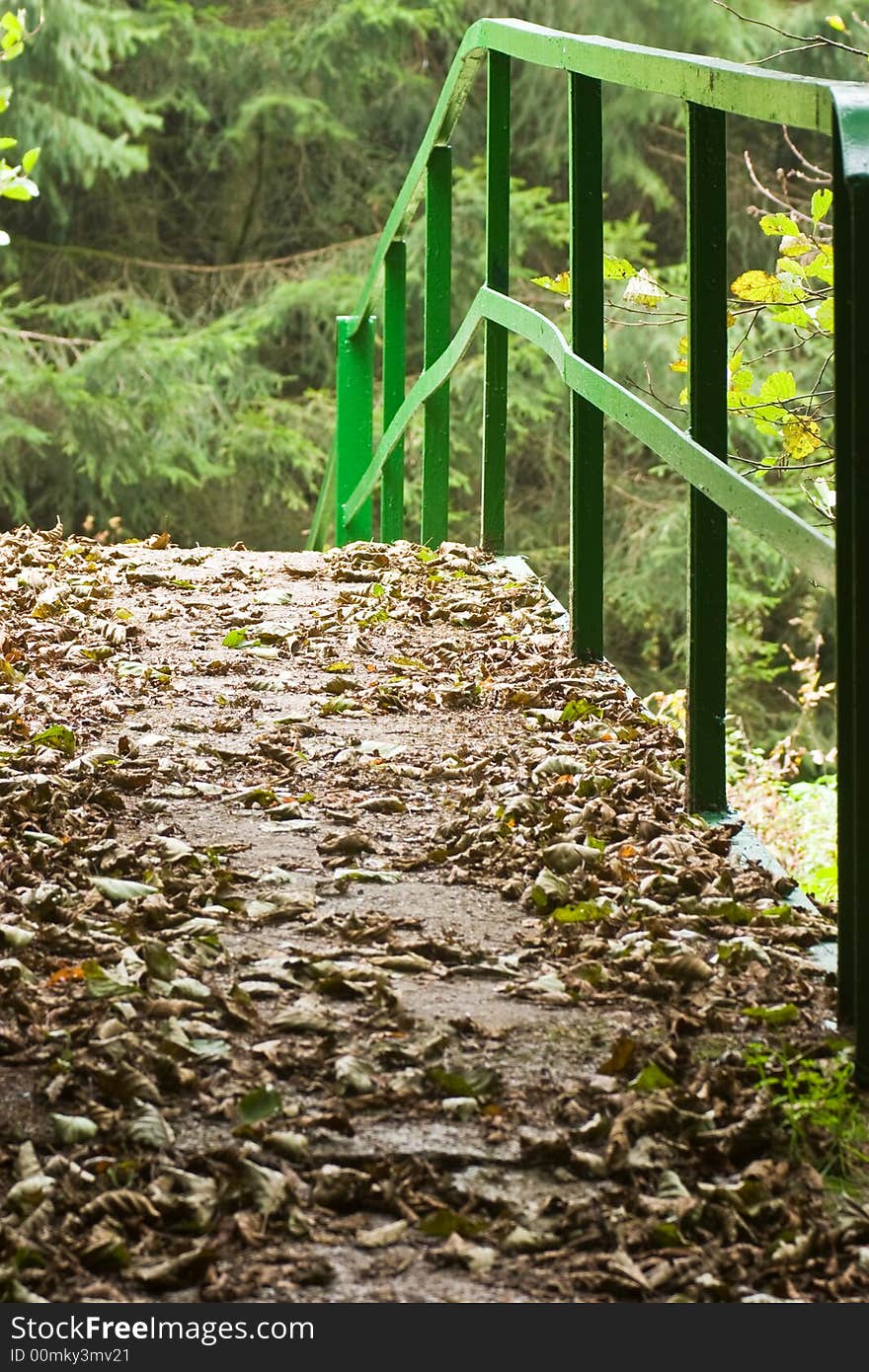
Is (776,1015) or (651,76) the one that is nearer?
(776,1015)

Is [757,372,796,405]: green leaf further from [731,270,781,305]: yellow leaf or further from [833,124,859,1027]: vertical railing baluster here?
[833,124,859,1027]: vertical railing baluster

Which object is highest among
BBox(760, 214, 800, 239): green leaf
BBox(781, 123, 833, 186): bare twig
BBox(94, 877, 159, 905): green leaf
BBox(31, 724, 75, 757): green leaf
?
BBox(781, 123, 833, 186): bare twig

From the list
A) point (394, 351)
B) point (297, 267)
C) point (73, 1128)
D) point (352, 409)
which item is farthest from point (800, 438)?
point (297, 267)

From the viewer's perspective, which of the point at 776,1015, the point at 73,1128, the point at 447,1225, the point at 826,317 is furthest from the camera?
the point at 826,317

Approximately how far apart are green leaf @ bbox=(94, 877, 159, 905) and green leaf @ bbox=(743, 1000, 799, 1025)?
88cm

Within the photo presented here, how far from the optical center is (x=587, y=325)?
334 cm

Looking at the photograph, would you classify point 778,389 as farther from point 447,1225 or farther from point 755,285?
point 447,1225

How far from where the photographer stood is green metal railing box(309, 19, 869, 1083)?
1.79 meters

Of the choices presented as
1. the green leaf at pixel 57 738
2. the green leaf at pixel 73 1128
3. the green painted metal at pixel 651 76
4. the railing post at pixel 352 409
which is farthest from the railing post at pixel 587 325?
the railing post at pixel 352 409

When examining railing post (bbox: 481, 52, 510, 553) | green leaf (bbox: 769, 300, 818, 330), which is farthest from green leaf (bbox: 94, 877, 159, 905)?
railing post (bbox: 481, 52, 510, 553)

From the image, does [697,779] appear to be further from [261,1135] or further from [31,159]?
[31,159]

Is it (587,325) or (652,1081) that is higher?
(587,325)

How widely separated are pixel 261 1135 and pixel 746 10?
12705 mm

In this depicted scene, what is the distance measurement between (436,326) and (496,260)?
0.76m
